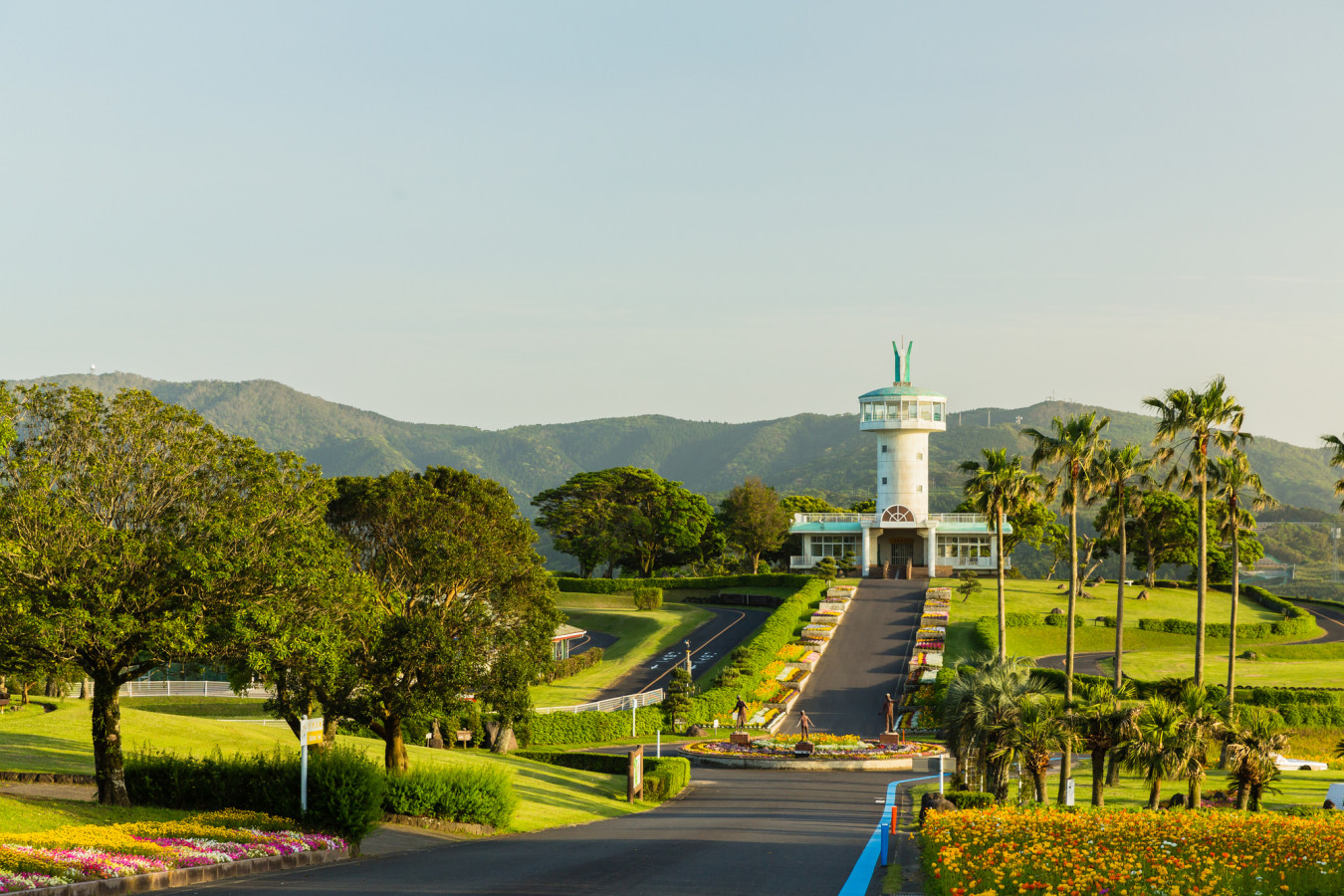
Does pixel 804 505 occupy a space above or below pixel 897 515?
below

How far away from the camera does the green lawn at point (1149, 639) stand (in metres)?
56.6

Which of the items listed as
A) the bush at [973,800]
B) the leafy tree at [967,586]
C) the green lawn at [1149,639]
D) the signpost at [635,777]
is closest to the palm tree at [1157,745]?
the bush at [973,800]

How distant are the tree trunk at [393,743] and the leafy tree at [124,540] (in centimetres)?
778

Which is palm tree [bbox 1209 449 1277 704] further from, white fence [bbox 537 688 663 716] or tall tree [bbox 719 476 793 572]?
tall tree [bbox 719 476 793 572]

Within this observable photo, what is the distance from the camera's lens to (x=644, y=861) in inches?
774

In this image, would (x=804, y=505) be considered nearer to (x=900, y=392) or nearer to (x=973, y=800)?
(x=900, y=392)

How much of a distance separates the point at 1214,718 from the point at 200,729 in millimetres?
26405

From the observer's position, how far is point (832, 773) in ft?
133

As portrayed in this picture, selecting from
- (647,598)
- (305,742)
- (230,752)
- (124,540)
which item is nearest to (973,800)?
(305,742)

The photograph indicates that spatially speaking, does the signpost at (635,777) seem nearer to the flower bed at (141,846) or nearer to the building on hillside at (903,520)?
the flower bed at (141,846)

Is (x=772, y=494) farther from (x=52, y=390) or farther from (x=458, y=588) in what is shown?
(x=52, y=390)

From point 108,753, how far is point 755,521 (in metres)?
78.7

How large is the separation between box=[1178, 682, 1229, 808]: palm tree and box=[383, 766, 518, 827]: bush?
15.9 metres

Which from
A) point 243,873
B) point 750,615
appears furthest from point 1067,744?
point 750,615
